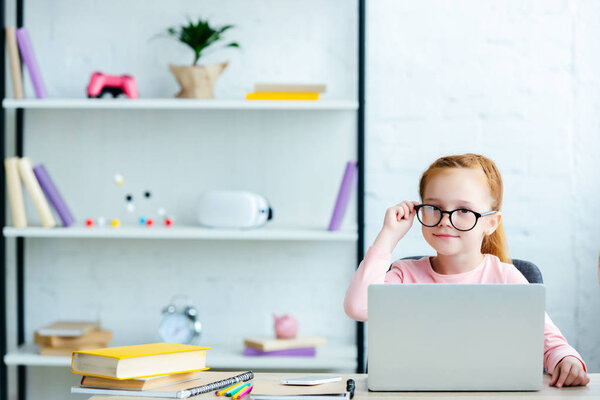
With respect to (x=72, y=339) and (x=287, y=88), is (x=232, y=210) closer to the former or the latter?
(x=287, y=88)

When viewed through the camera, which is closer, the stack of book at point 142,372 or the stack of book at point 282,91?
the stack of book at point 142,372

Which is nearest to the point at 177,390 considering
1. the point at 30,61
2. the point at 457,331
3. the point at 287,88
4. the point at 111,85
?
the point at 457,331

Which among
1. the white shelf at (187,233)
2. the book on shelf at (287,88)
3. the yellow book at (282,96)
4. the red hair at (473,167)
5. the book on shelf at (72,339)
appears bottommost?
the book on shelf at (72,339)

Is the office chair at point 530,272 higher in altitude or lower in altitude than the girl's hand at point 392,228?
lower

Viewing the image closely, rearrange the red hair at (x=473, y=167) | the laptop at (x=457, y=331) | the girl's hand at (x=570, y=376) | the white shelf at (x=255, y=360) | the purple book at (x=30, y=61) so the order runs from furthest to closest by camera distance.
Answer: the purple book at (x=30, y=61)
the white shelf at (x=255, y=360)
the red hair at (x=473, y=167)
the girl's hand at (x=570, y=376)
the laptop at (x=457, y=331)

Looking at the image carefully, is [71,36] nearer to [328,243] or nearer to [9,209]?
[9,209]

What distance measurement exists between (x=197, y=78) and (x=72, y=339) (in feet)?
3.10

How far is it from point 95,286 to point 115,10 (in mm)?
986

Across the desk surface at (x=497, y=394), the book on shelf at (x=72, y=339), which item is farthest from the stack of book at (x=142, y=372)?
the book on shelf at (x=72, y=339)

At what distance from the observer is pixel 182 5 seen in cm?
260

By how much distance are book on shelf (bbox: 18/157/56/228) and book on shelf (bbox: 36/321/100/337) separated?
0.33m

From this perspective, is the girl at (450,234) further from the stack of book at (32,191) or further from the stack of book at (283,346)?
the stack of book at (32,191)

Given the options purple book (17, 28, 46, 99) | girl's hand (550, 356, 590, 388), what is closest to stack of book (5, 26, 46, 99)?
purple book (17, 28, 46, 99)

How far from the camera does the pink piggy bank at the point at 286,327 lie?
7.88ft
